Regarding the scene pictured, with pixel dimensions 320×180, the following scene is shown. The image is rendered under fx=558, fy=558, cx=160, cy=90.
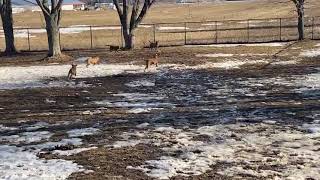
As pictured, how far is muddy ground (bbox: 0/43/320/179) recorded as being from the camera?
8922 mm

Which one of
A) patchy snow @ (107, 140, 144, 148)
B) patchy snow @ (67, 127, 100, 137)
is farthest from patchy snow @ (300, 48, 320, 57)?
patchy snow @ (107, 140, 144, 148)

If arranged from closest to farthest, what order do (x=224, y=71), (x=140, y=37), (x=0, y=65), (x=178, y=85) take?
(x=178, y=85) → (x=224, y=71) → (x=0, y=65) → (x=140, y=37)

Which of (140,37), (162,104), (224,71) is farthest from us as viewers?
(140,37)

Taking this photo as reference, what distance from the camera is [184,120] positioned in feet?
40.8

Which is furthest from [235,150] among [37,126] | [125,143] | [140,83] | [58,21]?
[58,21]

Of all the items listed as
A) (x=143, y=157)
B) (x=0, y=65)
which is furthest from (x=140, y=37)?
(x=143, y=157)

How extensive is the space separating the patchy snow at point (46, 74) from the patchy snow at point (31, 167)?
8930 mm

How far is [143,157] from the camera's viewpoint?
31.3 ft

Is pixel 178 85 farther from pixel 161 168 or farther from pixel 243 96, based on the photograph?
pixel 161 168

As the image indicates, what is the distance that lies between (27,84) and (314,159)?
12306 millimetres

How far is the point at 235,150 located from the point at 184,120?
277 cm

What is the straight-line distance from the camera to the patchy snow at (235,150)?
8.59m

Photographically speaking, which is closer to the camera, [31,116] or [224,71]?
[31,116]

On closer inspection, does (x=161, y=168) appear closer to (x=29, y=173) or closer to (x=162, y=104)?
(x=29, y=173)
